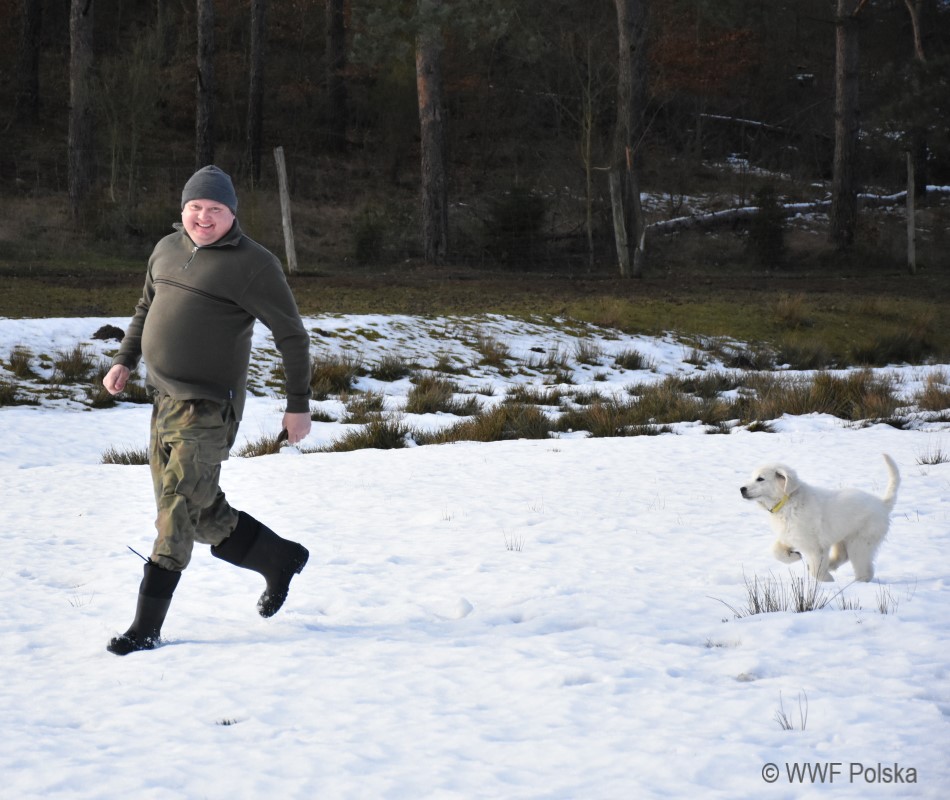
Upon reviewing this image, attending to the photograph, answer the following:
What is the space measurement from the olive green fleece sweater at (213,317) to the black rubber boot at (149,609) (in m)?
0.72

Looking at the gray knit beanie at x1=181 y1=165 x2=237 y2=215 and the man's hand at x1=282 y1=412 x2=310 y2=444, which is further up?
the gray knit beanie at x1=181 y1=165 x2=237 y2=215

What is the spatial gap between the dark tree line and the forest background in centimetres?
11

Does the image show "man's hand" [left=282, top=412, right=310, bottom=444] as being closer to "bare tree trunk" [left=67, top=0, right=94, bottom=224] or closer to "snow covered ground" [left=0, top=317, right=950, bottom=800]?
"snow covered ground" [left=0, top=317, right=950, bottom=800]

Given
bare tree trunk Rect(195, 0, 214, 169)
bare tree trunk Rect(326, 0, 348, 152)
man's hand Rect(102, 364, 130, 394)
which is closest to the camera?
man's hand Rect(102, 364, 130, 394)

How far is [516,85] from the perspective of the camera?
41.0 meters

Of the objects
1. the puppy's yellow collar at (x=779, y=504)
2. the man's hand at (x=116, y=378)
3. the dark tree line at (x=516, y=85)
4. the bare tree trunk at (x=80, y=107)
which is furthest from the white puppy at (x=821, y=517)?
the bare tree trunk at (x=80, y=107)

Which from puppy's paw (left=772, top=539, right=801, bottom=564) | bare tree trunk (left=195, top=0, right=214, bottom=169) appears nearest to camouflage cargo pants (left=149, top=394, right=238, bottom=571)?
puppy's paw (left=772, top=539, right=801, bottom=564)

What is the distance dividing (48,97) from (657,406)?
3428cm

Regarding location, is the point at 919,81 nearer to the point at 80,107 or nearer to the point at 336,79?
the point at 336,79

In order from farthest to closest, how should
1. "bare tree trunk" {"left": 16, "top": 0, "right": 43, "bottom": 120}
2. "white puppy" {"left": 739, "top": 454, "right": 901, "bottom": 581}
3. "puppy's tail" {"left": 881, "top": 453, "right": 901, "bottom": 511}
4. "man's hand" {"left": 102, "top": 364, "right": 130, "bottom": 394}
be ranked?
"bare tree trunk" {"left": 16, "top": 0, "right": 43, "bottom": 120} → "puppy's tail" {"left": 881, "top": 453, "right": 901, "bottom": 511} → "white puppy" {"left": 739, "top": 454, "right": 901, "bottom": 581} → "man's hand" {"left": 102, "top": 364, "right": 130, "bottom": 394}

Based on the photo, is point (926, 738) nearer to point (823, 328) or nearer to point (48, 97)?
point (823, 328)

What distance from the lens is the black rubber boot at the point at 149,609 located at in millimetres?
4156

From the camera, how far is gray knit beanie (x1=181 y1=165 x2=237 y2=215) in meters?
4.25

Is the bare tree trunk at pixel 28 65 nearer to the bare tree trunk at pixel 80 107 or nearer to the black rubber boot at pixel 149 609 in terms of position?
the bare tree trunk at pixel 80 107
